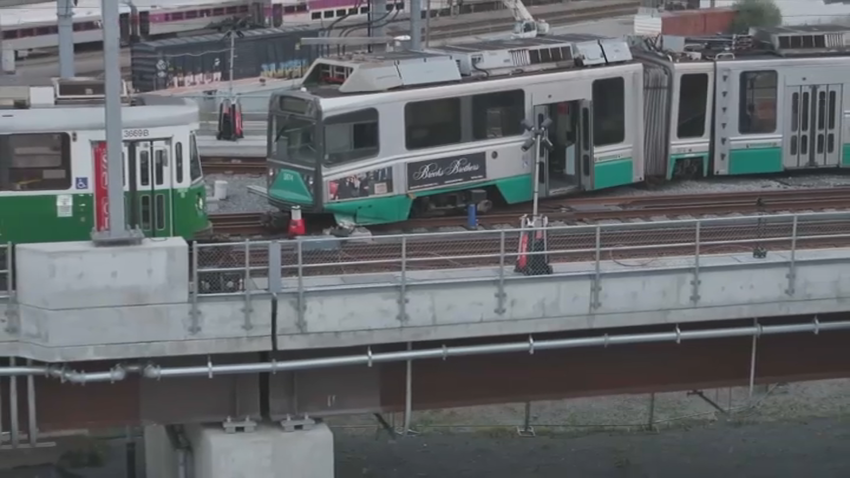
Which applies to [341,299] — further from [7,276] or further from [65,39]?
[65,39]

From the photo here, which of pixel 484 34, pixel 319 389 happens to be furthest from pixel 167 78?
pixel 319 389

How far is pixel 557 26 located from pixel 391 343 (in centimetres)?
4394

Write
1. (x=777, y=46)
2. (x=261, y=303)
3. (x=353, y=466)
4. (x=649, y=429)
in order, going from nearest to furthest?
(x=261, y=303), (x=353, y=466), (x=649, y=429), (x=777, y=46)

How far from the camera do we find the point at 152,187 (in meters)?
18.1

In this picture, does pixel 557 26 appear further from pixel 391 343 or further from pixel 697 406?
pixel 391 343

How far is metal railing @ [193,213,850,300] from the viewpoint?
15352 mm

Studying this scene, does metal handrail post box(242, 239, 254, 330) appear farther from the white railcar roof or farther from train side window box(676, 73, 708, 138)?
train side window box(676, 73, 708, 138)

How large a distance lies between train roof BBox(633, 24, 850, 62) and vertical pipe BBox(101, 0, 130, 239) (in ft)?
46.1

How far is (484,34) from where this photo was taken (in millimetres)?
56469

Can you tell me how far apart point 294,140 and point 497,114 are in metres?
3.34

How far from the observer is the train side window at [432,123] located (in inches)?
881

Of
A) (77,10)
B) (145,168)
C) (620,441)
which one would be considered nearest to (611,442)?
(620,441)

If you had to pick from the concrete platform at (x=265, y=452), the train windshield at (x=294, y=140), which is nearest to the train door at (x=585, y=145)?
the train windshield at (x=294, y=140)

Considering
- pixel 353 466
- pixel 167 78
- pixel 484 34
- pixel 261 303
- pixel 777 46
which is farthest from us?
pixel 484 34
